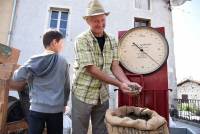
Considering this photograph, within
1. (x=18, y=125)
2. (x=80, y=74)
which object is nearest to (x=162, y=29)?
(x=80, y=74)

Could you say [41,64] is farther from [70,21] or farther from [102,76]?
[70,21]

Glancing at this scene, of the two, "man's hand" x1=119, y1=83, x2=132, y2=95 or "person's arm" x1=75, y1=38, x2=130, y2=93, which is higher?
"person's arm" x1=75, y1=38, x2=130, y2=93

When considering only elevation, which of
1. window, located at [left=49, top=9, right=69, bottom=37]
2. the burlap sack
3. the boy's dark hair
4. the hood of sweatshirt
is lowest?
the burlap sack

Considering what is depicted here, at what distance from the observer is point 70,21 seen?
10000 mm

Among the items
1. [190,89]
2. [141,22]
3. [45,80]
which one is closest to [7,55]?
[45,80]

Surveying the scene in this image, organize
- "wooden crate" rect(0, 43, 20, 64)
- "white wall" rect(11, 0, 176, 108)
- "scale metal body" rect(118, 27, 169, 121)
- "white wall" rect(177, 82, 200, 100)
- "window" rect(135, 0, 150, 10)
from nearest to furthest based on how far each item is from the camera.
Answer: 1. "scale metal body" rect(118, 27, 169, 121)
2. "wooden crate" rect(0, 43, 20, 64)
3. "white wall" rect(11, 0, 176, 108)
4. "window" rect(135, 0, 150, 10)
5. "white wall" rect(177, 82, 200, 100)

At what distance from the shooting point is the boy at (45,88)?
1.86 m

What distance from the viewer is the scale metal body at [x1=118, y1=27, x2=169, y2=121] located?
1754 mm

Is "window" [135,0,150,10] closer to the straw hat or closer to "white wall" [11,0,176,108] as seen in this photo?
"white wall" [11,0,176,108]

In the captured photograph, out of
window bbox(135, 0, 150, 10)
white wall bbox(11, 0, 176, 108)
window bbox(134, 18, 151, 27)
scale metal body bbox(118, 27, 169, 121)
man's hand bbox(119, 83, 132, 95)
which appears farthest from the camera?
window bbox(135, 0, 150, 10)

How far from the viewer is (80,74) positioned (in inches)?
66.1

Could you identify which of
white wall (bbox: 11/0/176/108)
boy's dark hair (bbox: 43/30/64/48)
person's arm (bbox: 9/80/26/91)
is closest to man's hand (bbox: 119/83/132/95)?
boy's dark hair (bbox: 43/30/64/48)

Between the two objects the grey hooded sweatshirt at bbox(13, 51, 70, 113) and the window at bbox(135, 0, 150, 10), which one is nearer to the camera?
the grey hooded sweatshirt at bbox(13, 51, 70, 113)

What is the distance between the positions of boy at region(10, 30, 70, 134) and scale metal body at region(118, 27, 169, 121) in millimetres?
483
